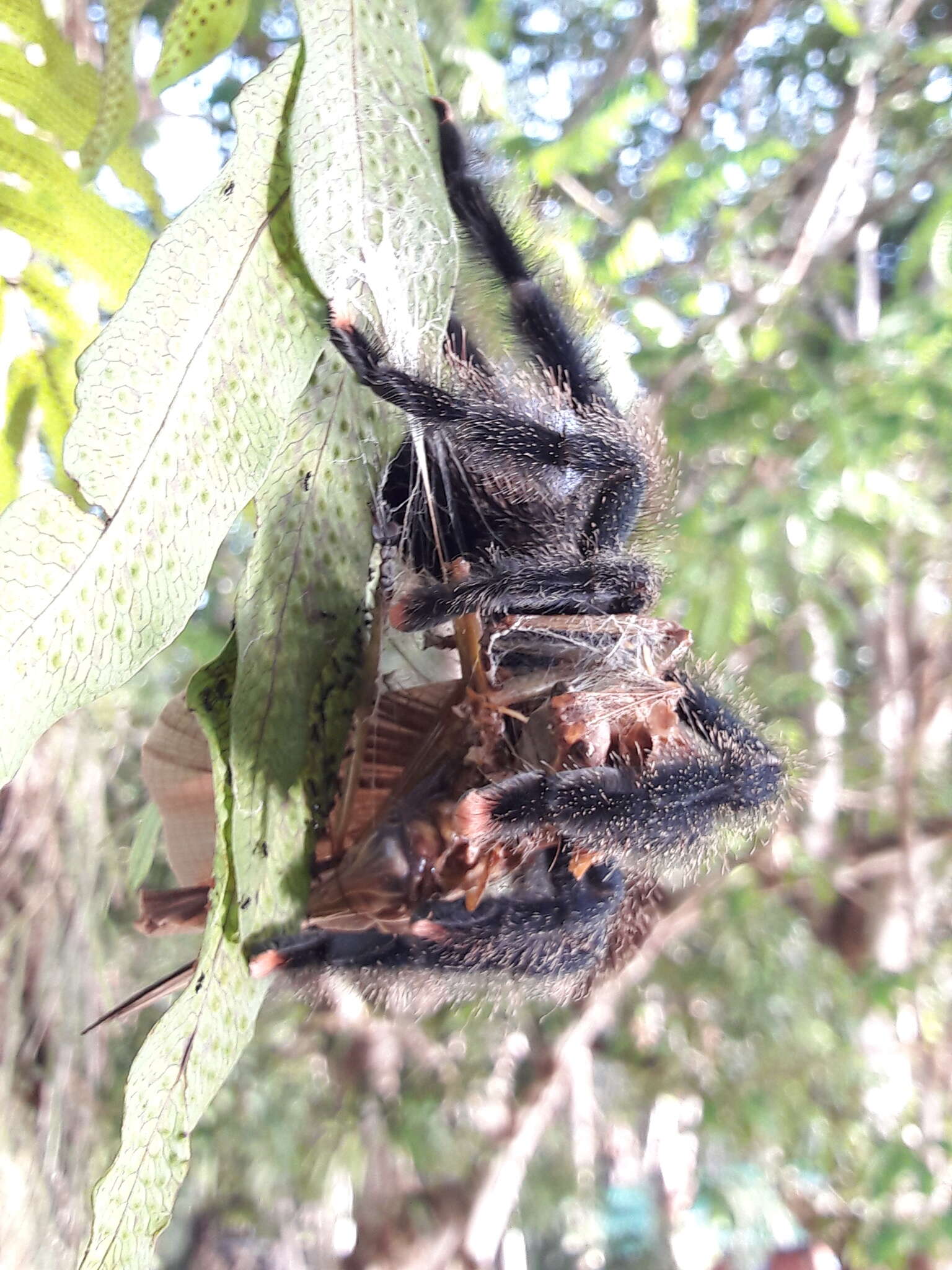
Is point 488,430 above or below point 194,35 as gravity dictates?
below

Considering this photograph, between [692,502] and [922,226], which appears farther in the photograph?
[692,502]

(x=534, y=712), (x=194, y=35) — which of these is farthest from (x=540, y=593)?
(x=194, y=35)

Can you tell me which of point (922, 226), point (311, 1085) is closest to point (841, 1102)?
point (311, 1085)

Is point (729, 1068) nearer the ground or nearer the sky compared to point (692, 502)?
nearer the ground

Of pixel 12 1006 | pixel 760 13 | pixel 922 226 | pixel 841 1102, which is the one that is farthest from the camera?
pixel 841 1102

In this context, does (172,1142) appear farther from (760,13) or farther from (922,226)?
(760,13)

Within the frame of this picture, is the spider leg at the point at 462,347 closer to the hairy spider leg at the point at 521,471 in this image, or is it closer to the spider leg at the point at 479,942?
the hairy spider leg at the point at 521,471

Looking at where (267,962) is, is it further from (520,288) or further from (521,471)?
(520,288)
